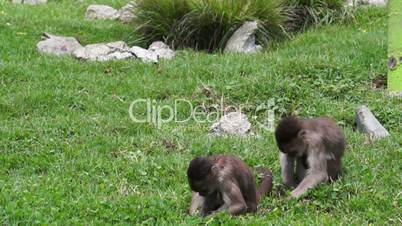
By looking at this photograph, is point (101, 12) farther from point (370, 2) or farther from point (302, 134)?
point (302, 134)

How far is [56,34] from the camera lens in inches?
573

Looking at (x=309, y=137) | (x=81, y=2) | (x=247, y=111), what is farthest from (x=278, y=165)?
(x=81, y=2)

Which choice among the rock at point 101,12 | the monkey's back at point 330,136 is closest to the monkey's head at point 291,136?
the monkey's back at point 330,136

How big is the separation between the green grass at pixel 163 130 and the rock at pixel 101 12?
2394mm

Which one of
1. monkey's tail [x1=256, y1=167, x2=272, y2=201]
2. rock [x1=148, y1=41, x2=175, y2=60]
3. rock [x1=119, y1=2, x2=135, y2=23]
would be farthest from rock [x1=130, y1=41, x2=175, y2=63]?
monkey's tail [x1=256, y1=167, x2=272, y2=201]

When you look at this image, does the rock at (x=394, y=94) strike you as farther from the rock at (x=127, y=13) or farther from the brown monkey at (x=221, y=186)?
the rock at (x=127, y=13)

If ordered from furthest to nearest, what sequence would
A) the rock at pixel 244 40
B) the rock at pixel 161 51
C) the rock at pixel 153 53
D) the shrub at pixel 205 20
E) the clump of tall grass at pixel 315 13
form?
the clump of tall grass at pixel 315 13 → the shrub at pixel 205 20 → the rock at pixel 244 40 → the rock at pixel 161 51 → the rock at pixel 153 53

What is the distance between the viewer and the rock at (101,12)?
56.2 ft

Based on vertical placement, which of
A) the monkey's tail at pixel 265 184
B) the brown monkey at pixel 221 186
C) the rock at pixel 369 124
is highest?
the brown monkey at pixel 221 186

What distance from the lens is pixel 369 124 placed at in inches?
361

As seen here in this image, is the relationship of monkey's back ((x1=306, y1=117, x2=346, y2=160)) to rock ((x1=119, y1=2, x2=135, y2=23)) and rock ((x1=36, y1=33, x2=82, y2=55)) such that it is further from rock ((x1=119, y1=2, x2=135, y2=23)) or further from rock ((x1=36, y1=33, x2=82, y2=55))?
rock ((x1=119, y1=2, x2=135, y2=23))

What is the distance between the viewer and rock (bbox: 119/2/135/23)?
49.9 ft

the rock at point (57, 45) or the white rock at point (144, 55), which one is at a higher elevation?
the white rock at point (144, 55)

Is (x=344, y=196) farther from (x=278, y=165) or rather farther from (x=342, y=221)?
(x=278, y=165)
